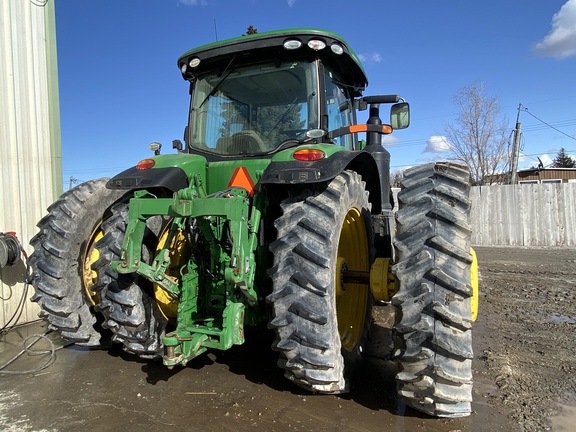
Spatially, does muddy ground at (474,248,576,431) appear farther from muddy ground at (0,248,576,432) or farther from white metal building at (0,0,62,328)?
white metal building at (0,0,62,328)

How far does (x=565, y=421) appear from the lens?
2.61m

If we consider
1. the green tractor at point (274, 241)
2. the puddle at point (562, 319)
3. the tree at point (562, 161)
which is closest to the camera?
the green tractor at point (274, 241)

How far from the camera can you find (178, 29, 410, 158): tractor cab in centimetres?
351

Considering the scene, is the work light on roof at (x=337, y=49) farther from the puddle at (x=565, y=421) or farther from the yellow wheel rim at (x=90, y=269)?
the puddle at (x=565, y=421)

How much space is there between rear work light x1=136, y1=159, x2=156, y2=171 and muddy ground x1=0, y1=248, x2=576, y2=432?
1.64 metres

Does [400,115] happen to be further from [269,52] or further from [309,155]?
[309,155]

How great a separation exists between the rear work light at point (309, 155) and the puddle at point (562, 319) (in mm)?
3892

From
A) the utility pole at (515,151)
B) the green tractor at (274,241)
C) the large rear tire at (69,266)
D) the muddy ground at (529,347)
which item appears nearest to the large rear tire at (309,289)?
the green tractor at (274,241)

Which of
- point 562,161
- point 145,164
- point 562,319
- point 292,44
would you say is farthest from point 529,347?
point 562,161

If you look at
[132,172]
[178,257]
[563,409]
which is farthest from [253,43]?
[563,409]

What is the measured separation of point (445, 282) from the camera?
94.2 inches

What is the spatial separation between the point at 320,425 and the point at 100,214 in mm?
2641

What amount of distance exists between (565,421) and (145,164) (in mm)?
3450

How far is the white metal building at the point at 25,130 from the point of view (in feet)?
16.6
